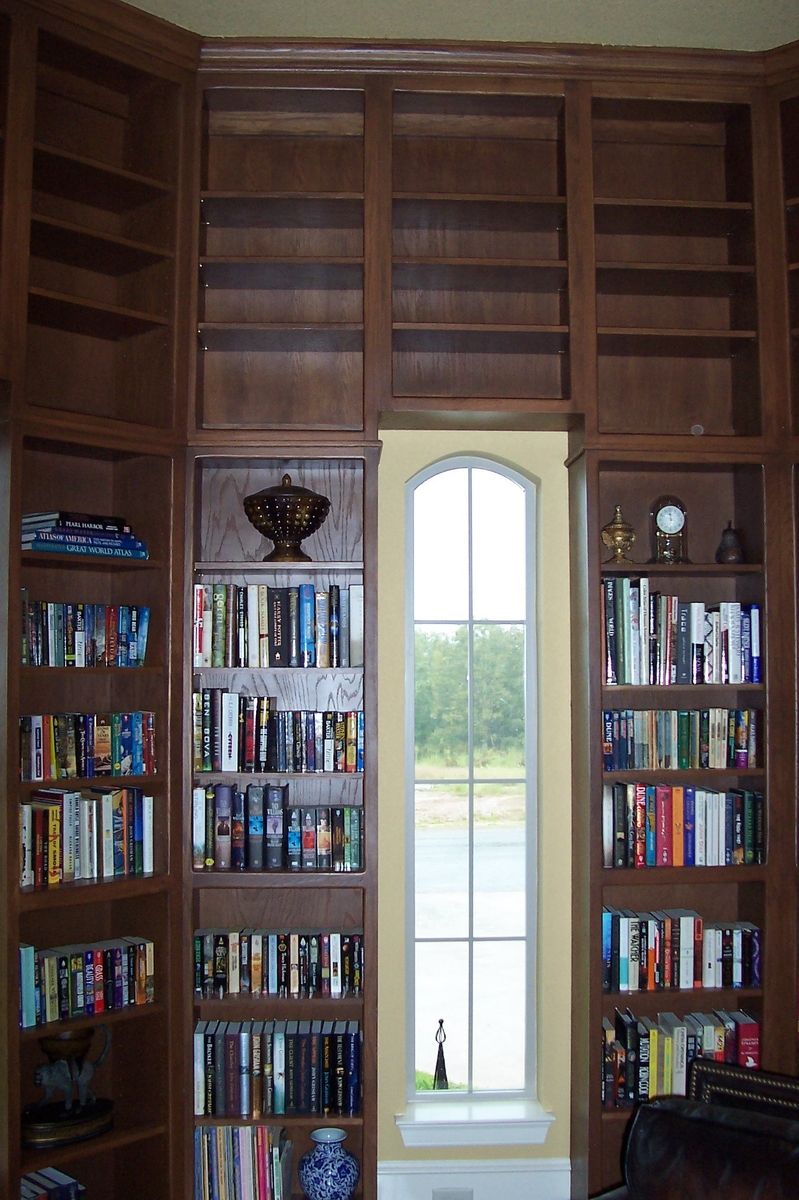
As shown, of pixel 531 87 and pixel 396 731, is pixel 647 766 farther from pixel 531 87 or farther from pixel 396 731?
pixel 531 87

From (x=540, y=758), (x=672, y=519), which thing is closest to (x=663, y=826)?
(x=540, y=758)

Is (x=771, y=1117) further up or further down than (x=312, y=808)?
further down

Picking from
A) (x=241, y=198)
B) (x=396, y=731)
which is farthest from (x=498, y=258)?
(x=396, y=731)

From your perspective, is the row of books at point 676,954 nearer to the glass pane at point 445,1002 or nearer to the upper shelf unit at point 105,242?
the glass pane at point 445,1002

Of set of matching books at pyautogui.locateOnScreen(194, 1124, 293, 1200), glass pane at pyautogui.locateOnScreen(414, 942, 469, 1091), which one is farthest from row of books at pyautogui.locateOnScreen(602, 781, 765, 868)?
set of matching books at pyautogui.locateOnScreen(194, 1124, 293, 1200)

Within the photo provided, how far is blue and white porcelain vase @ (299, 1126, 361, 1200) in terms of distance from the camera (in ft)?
9.64

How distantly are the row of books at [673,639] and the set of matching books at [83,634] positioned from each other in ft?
4.50

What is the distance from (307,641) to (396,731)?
514 millimetres

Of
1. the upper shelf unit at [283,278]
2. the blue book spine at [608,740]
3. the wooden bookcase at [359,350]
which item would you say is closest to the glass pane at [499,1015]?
the wooden bookcase at [359,350]

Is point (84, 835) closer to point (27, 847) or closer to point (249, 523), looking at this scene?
point (27, 847)

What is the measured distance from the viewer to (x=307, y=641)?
3066mm

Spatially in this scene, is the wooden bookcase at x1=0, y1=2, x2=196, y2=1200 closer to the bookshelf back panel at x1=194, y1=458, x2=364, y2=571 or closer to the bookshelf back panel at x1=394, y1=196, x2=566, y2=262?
the bookshelf back panel at x1=194, y1=458, x2=364, y2=571

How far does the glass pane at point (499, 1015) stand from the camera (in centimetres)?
351

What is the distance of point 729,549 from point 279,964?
1.84 metres
